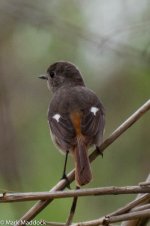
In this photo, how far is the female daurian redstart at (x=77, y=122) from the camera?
5.19 m

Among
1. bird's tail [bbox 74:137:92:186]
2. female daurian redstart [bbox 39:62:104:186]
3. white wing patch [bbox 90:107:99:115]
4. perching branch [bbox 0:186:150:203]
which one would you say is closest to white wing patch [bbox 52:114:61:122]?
female daurian redstart [bbox 39:62:104:186]

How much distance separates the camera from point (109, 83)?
780cm

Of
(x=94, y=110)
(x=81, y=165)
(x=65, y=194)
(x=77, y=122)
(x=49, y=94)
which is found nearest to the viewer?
(x=65, y=194)

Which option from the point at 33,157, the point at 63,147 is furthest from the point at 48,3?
the point at 63,147

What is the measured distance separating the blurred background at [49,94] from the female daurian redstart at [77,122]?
1.33 ft

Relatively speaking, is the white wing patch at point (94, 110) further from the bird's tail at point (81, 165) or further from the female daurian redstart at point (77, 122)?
the bird's tail at point (81, 165)

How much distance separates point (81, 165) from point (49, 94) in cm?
346

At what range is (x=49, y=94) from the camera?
831 centimetres

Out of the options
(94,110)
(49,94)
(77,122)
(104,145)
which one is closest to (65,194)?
(104,145)

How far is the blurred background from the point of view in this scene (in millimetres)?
5926

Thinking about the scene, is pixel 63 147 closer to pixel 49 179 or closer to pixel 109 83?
pixel 49 179

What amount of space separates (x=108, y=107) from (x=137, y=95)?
36 cm

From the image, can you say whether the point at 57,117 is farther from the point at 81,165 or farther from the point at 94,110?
the point at 81,165

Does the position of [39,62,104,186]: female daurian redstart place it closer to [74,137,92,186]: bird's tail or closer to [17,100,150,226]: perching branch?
[74,137,92,186]: bird's tail
